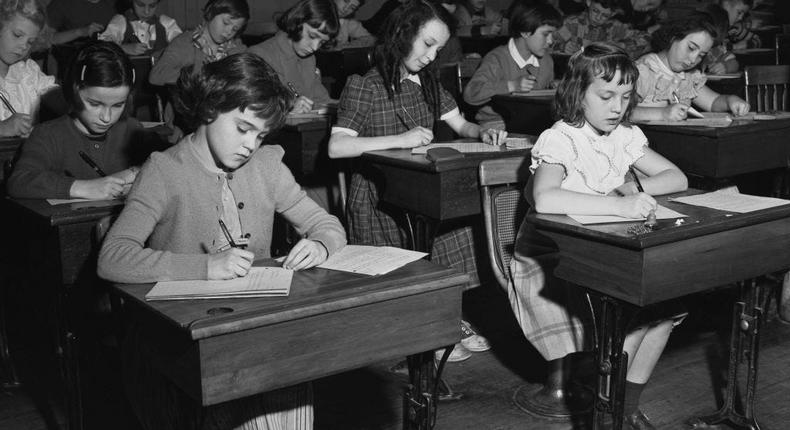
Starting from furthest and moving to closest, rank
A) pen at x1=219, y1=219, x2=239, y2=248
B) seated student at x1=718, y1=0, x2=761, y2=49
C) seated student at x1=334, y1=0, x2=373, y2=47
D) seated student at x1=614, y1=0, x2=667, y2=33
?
seated student at x1=614, y1=0, x2=667, y2=33
seated student at x1=718, y1=0, x2=761, y2=49
seated student at x1=334, y1=0, x2=373, y2=47
pen at x1=219, y1=219, x2=239, y2=248

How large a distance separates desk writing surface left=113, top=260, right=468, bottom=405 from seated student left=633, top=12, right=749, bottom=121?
197 cm

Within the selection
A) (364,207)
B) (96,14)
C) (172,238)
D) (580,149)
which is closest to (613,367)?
(580,149)

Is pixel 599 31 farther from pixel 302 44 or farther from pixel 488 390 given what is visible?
pixel 488 390

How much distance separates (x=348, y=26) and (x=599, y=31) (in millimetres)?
1978

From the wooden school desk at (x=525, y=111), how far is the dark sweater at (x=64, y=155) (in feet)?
6.12

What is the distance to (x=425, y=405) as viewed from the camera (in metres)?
1.85

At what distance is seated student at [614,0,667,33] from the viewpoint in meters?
7.70

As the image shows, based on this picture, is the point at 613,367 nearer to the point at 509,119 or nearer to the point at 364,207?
the point at 364,207

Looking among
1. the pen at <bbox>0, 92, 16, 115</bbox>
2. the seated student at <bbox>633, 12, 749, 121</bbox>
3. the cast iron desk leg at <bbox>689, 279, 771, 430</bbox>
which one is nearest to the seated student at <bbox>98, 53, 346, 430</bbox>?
the cast iron desk leg at <bbox>689, 279, 771, 430</bbox>

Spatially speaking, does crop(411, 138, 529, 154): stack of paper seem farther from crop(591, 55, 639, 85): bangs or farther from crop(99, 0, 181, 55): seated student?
crop(99, 0, 181, 55): seated student

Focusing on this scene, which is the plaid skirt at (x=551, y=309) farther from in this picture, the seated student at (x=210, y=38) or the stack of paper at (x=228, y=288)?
the seated student at (x=210, y=38)

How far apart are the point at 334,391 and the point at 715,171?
1.54m

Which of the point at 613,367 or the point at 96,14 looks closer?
the point at 613,367

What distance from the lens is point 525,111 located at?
4121 millimetres
